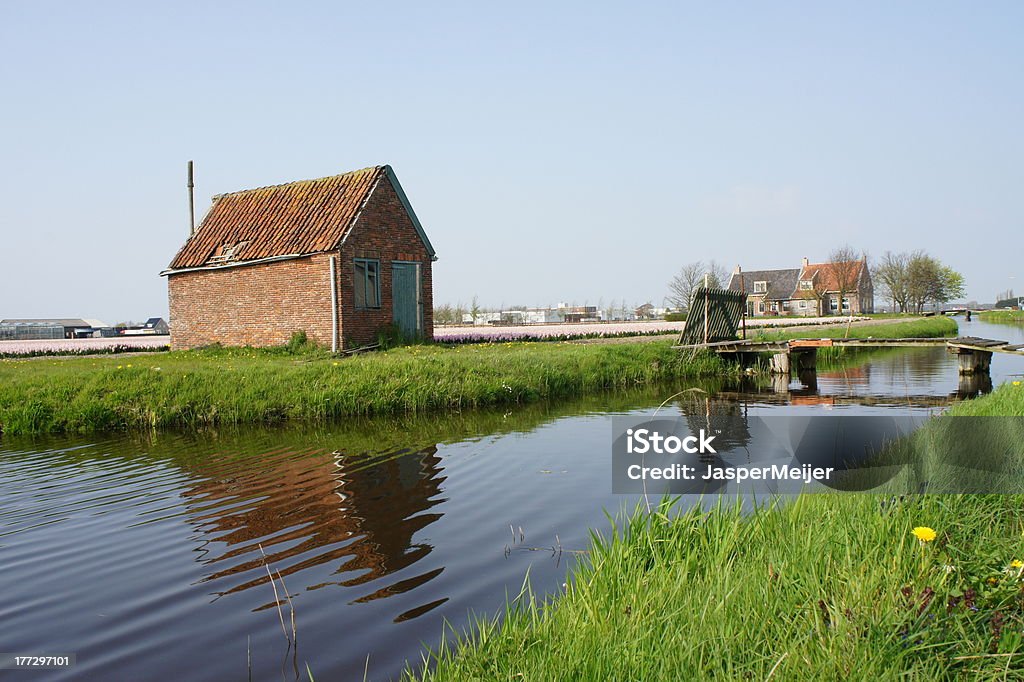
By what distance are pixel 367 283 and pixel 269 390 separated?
31.2 feet

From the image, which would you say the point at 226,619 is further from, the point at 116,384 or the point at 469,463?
the point at 116,384

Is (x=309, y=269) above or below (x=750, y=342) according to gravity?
above

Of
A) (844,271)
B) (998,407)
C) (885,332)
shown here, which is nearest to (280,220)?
(998,407)

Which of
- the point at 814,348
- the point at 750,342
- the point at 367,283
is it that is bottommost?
the point at 814,348

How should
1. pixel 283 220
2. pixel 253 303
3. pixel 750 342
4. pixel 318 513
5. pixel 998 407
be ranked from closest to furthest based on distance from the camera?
pixel 318 513, pixel 998 407, pixel 750 342, pixel 253 303, pixel 283 220

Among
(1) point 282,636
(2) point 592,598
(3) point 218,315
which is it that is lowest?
(1) point 282,636

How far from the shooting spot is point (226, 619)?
4.98 m

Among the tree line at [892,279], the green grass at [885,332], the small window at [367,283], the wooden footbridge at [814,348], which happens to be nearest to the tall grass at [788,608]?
the wooden footbridge at [814,348]

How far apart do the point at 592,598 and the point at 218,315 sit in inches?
914

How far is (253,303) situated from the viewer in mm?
24109

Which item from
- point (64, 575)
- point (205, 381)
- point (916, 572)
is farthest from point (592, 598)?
point (205, 381)

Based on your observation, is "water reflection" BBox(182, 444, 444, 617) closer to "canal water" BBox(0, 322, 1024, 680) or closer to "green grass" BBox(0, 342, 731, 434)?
"canal water" BBox(0, 322, 1024, 680)

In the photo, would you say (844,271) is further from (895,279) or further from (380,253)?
(380,253)

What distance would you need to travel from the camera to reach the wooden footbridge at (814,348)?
64.1 feet
